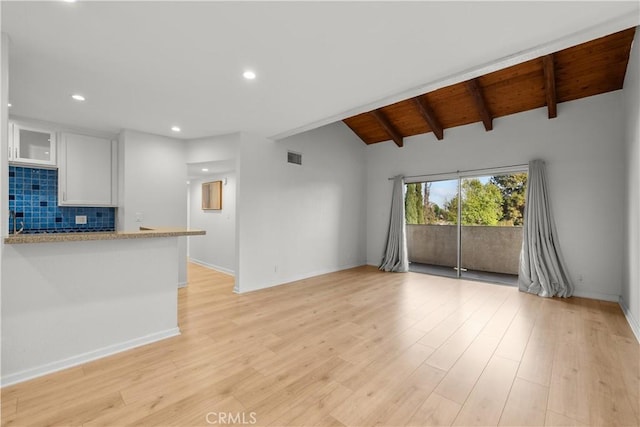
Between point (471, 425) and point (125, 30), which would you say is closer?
point (471, 425)

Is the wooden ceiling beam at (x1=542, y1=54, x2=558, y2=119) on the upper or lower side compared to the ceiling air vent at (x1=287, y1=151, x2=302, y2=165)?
upper

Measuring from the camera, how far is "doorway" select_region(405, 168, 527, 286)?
215 inches

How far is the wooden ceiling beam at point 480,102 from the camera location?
13.7 feet

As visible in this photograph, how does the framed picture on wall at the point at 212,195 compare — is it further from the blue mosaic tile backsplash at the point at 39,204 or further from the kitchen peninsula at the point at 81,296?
the kitchen peninsula at the point at 81,296

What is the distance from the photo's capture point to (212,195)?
237 inches

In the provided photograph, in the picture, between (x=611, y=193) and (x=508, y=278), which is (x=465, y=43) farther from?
(x=508, y=278)

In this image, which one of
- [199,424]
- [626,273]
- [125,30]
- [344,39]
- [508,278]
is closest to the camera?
[199,424]

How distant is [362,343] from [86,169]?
456 centimetres

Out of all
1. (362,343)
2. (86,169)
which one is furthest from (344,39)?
(86,169)

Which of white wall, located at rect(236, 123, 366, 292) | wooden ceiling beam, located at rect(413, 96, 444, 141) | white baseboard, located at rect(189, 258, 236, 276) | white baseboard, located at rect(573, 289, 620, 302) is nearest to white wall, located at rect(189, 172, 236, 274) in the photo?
white baseboard, located at rect(189, 258, 236, 276)

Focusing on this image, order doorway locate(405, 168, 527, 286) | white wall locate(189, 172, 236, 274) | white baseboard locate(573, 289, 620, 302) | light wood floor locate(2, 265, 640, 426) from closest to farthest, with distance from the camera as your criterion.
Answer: light wood floor locate(2, 265, 640, 426) < white baseboard locate(573, 289, 620, 302) < doorway locate(405, 168, 527, 286) < white wall locate(189, 172, 236, 274)

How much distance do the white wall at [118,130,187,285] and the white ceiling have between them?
93 cm

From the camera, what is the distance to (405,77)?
104 inches

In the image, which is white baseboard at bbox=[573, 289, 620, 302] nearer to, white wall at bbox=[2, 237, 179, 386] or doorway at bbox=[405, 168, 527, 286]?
doorway at bbox=[405, 168, 527, 286]
